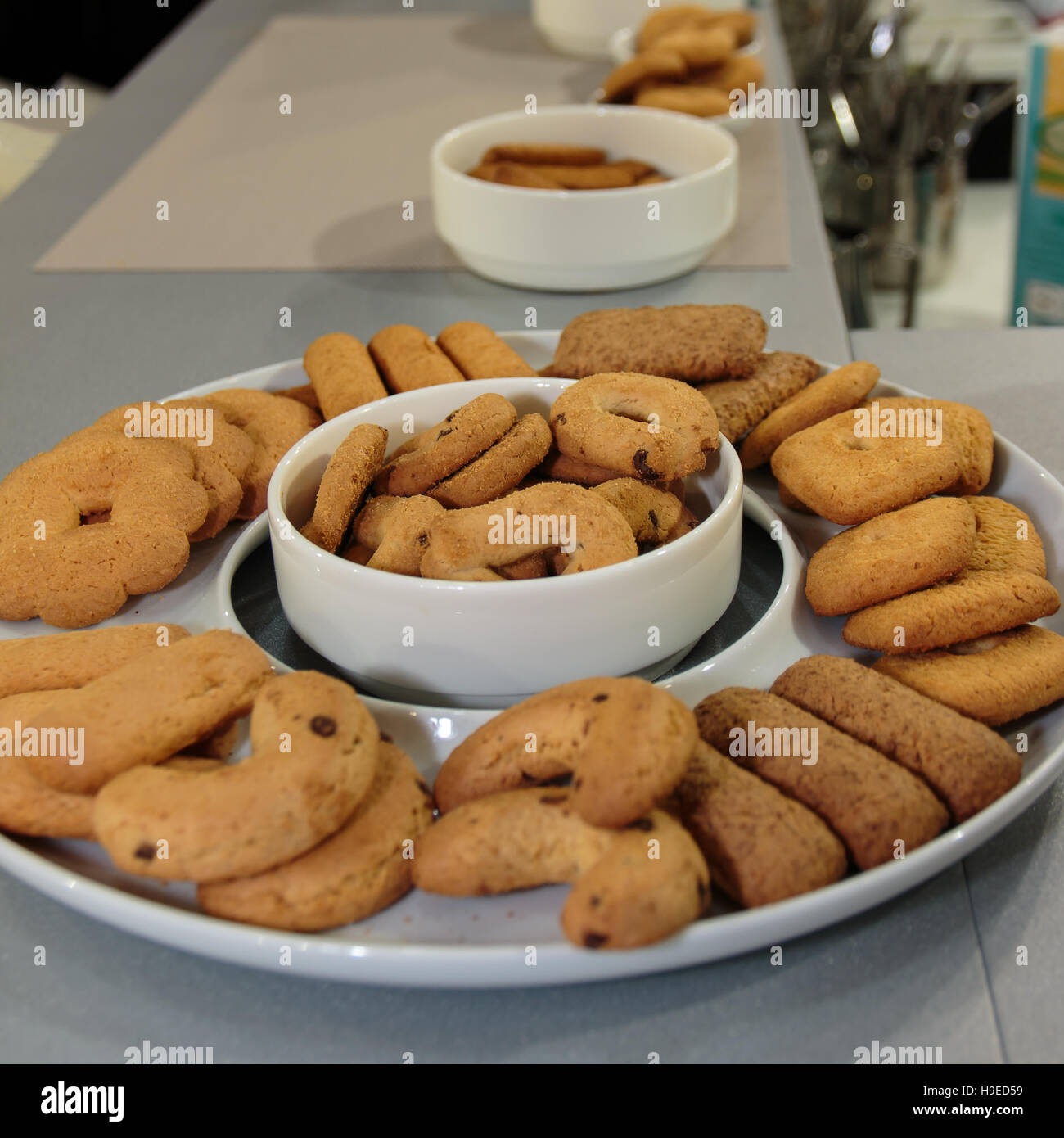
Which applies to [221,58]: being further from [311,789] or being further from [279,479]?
[311,789]

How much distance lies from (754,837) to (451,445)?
1.02ft

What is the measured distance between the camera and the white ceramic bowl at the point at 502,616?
2.00 ft

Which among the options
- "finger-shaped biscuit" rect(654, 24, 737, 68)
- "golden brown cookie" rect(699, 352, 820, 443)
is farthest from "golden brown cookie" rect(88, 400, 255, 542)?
"finger-shaped biscuit" rect(654, 24, 737, 68)

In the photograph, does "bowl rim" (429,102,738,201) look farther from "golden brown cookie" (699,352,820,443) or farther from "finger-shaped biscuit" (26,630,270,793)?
"finger-shaped biscuit" (26,630,270,793)

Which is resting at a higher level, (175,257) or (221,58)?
(221,58)

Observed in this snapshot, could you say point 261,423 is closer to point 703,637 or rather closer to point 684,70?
point 703,637

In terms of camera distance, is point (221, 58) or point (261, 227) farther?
point (221, 58)

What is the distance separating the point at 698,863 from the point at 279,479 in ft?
1.21

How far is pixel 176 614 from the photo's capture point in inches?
28.8

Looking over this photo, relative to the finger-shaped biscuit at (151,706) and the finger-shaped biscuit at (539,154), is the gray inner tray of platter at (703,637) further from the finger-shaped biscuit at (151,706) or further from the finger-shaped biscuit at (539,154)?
the finger-shaped biscuit at (539,154)

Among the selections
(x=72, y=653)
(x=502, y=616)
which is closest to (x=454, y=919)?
(x=502, y=616)

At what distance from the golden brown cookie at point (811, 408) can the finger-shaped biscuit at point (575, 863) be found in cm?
39

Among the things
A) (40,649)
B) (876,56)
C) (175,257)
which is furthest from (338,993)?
(876,56)

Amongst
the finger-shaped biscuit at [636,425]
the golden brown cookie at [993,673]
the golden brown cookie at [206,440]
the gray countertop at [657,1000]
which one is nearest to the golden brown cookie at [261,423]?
the golden brown cookie at [206,440]
